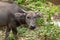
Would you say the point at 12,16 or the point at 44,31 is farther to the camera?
the point at 44,31

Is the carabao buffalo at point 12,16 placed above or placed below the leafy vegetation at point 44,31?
above

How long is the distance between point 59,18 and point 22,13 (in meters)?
1.82

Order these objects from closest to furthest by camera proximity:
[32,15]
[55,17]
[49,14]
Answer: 1. [32,15]
2. [49,14]
3. [55,17]

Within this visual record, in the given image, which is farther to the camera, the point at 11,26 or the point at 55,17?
the point at 55,17

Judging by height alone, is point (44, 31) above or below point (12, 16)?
below

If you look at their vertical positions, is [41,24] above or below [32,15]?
below

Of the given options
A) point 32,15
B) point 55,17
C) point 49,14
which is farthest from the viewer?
point 55,17

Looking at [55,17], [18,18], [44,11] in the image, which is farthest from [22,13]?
[55,17]

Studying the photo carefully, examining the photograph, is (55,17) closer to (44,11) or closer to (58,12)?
(58,12)

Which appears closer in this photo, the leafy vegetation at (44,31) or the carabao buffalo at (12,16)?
the carabao buffalo at (12,16)

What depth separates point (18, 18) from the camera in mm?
7070

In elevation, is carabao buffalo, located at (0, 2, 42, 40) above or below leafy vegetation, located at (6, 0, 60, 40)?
above

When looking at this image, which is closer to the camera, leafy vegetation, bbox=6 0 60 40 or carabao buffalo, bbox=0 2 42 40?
carabao buffalo, bbox=0 2 42 40

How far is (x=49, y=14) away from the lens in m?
7.55
